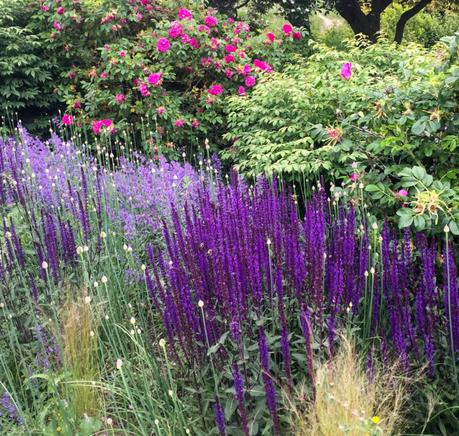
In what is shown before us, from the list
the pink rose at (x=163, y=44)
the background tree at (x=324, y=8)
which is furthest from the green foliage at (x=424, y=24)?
the pink rose at (x=163, y=44)

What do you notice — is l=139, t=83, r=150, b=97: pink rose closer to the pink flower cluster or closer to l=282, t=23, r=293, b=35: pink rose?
the pink flower cluster

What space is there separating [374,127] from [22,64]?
5527 millimetres

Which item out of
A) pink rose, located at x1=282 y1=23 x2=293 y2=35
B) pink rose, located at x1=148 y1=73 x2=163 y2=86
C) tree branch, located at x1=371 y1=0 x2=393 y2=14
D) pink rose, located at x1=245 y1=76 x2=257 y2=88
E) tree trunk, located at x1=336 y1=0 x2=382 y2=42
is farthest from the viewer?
tree trunk, located at x1=336 y1=0 x2=382 y2=42

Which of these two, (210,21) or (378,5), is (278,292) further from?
(378,5)

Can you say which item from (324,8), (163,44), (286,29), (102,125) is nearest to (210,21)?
(163,44)

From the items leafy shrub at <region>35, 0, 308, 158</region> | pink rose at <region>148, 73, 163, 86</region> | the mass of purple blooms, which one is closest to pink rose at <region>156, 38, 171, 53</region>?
leafy shrub at <region>35, 0, 308, 158</region>

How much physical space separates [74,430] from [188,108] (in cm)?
486

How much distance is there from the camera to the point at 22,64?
7074 mm

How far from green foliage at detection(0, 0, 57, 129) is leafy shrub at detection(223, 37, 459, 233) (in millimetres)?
3209

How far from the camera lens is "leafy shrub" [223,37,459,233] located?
2838 millimetres

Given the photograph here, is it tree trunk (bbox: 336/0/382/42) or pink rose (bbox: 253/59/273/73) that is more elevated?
tree trunk (bbox: 336/0/382/42)

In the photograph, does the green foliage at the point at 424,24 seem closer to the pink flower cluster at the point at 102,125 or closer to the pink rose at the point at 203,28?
the pink rose at the point at 203,28

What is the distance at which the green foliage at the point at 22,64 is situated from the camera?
677cm

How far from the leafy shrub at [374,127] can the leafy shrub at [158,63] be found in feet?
3.66
